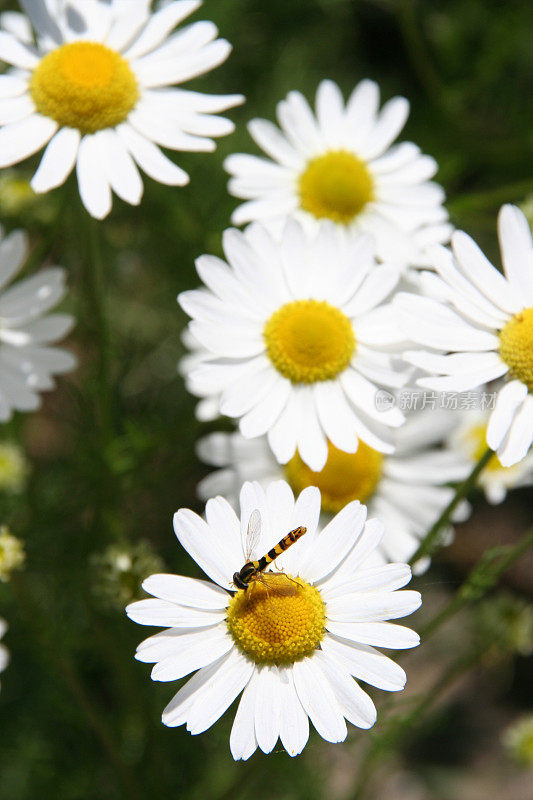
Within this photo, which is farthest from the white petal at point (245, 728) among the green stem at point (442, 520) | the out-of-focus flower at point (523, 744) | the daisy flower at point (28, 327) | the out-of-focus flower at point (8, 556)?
the out-of-focus flower at point (523, 744)

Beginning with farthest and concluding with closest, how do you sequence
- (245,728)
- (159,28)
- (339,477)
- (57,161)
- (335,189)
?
(335,189)
(339,477)
(159,28)
(57,161)
(245,728)

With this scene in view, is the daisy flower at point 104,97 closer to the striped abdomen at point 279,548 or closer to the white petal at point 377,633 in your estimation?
the striped abdomen at point 279,548

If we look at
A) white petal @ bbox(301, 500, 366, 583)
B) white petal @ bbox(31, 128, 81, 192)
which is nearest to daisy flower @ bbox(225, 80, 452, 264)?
white petal @ bbox(31, 128, 81, 192)

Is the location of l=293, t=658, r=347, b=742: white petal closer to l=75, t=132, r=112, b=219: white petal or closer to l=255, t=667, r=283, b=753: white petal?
l=255, t=667, r=283, b=753: white petal

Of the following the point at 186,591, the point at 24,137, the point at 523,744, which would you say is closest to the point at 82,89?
the point at 24,137

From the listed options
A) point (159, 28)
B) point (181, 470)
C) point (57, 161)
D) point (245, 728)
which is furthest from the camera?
point (181, 470)

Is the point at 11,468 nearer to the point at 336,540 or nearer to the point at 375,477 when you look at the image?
the point at 375,477

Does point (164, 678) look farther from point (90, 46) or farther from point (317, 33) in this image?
point (317, 33)
